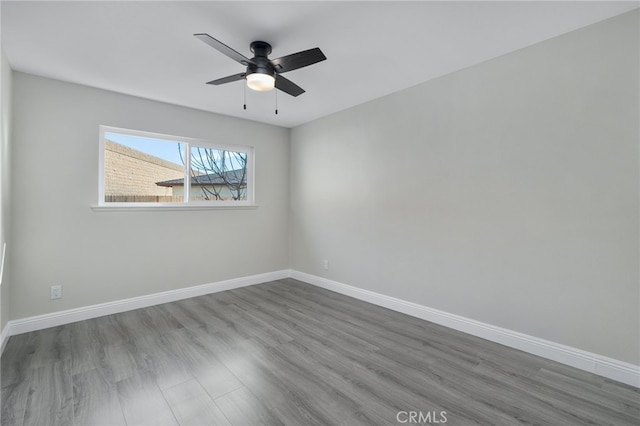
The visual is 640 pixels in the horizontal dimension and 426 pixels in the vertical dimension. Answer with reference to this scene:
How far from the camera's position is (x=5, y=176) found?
8.11 feet

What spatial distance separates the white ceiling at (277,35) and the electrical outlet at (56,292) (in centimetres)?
205

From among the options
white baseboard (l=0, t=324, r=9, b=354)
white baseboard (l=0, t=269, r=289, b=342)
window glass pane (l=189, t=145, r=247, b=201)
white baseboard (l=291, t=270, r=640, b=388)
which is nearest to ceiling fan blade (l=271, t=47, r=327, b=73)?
window glass pane (l=189, t=145, r=247, b=201)

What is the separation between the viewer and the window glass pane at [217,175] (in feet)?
13.0

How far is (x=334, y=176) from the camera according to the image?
410cm

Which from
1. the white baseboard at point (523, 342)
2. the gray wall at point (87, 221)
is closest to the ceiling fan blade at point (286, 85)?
the gray wall at point (87, 221)

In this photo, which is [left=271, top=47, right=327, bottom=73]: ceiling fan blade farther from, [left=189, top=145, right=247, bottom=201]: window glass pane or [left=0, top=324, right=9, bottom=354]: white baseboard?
[left=0, top=324, right=9, bottom=354]: white baseboard

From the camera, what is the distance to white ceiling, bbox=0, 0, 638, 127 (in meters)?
1.89

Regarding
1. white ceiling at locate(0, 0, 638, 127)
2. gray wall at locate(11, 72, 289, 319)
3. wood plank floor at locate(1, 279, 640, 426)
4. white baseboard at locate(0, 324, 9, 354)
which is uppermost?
white ceiling at locate(0, 0, 638, 127)

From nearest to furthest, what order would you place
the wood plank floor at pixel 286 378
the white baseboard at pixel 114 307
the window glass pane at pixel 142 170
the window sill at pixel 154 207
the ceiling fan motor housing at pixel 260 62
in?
the wood plank floor at pixel 286 378 → the ceiling fan motor housing at pixel 260 62 → the white baseboard at pixel 114 307 → the window sill at pixel 154 207 → the window glass pane at pixel 142 170

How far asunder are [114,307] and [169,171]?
1.68m

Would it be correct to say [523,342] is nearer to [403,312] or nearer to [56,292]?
[403,312]

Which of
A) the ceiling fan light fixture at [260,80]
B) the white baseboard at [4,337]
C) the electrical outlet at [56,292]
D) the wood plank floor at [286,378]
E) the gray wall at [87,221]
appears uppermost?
the ceiling fan light fixture at [260,80]

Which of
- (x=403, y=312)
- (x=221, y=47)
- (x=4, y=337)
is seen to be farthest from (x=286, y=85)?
(x=4, y=337)

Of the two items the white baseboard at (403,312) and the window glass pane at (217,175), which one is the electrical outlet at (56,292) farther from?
the window glass pane at (217,175)
